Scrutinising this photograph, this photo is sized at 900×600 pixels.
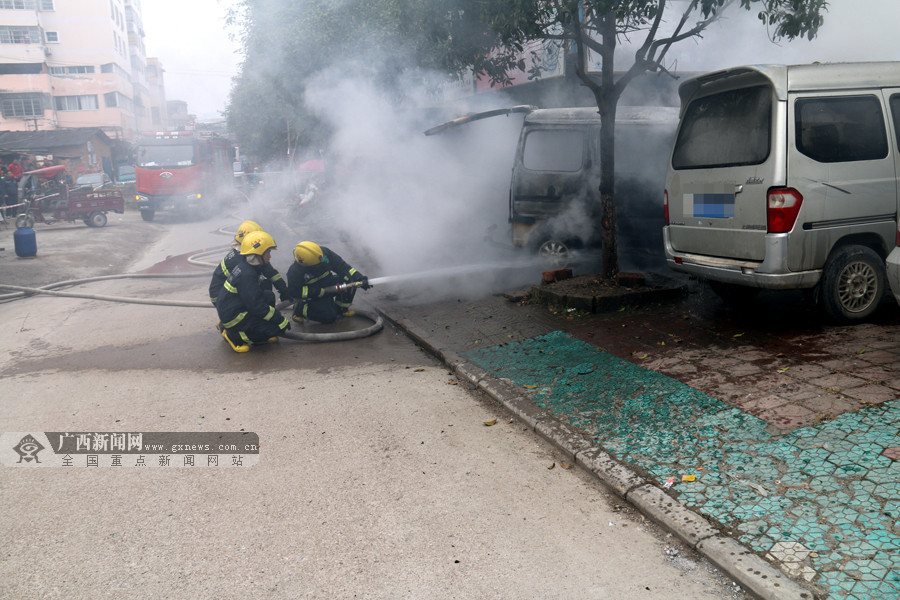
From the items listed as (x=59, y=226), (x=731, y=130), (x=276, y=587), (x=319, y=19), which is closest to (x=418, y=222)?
(x=319, y=19)

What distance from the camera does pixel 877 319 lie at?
5.31m

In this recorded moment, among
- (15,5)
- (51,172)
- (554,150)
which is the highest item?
(15,5)

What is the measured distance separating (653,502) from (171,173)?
2144 centimetres

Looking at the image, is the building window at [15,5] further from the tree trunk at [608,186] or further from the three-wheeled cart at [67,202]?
the tree trunk at [608,186]

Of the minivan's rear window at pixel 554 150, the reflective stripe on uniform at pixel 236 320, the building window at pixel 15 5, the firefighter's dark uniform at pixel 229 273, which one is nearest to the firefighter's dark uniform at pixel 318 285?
the firefighter's dark uniform at pixel 229 273

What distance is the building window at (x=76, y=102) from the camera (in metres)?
47.0

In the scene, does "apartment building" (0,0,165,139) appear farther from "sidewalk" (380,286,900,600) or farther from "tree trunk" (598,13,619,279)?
"sidewalk" (380,286,900,600)

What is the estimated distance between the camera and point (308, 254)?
22.6 ft

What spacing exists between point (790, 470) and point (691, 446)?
528mm

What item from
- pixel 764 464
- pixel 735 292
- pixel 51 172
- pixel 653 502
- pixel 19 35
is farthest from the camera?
pixel 19 35

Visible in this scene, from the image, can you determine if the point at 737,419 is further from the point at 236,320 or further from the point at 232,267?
the point at 232,267

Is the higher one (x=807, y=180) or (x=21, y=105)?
(x=21, y=105)

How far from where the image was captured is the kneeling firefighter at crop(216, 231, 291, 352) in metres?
6.28

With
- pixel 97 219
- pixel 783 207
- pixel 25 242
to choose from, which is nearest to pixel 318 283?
pixel 783 207
